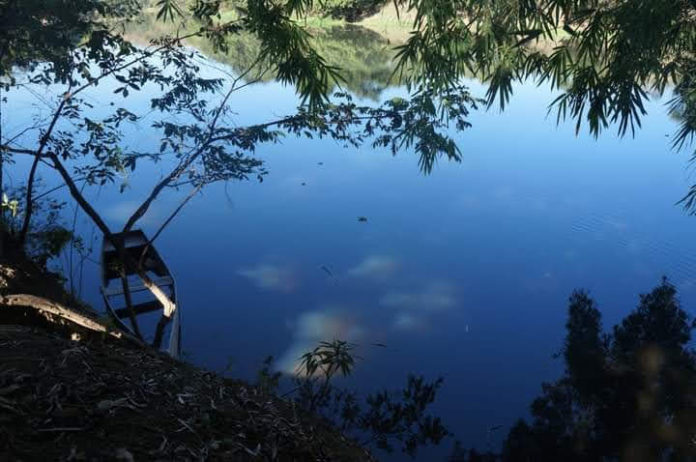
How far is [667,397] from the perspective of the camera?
19.0 ft

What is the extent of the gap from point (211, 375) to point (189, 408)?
4.21ft

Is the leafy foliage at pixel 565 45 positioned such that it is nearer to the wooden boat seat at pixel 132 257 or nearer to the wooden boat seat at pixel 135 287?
the wooden boat seat at pixel 135 287

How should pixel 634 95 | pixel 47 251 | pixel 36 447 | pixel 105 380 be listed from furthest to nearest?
pixel 47 251 < pixel 634 95 < pixel 105 380 < pixel 36 447

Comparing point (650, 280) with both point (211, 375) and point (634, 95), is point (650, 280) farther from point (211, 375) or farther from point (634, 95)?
point (211, 375)

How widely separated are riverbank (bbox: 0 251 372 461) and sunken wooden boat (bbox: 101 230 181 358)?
9.43 feet

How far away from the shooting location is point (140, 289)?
21.0 ft

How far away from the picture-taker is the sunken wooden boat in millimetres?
5867

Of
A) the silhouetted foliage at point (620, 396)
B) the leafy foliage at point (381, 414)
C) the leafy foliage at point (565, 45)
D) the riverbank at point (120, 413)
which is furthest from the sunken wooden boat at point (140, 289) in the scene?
the leafy foliage at point (565, 45)

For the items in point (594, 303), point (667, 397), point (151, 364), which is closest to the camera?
point (151, 364)

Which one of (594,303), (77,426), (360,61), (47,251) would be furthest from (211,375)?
(360,61)

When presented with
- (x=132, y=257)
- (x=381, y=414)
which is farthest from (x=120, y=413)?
(x=132, y=257)

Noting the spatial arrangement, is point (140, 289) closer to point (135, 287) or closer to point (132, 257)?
point (135, 287)

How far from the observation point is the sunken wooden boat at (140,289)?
587 centimetres

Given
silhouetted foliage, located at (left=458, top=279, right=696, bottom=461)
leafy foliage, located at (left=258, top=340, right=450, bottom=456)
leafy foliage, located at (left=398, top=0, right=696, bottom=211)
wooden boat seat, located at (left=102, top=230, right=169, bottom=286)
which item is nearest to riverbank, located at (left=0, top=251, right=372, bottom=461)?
leafy foliage, located at (left=258, top=340, right=450, bottom=456)
